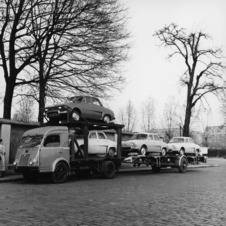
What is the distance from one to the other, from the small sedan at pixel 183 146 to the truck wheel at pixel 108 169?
7227mm

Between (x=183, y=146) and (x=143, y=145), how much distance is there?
193 inches

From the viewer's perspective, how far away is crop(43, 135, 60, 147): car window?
51.9 ft

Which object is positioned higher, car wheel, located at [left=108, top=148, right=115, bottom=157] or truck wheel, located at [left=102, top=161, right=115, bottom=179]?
car wheel, located at [left=108, top=148, right=115, bottom=157]

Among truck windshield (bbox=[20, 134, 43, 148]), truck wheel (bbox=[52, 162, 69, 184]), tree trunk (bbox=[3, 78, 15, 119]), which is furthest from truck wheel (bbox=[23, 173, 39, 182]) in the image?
tree trunk (bbox=[3, 78, 15, 119])

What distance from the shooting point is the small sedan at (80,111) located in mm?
17359

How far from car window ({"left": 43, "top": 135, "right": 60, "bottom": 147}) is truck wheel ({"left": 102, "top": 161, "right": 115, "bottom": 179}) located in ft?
9.36

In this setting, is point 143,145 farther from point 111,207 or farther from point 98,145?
point 111,207

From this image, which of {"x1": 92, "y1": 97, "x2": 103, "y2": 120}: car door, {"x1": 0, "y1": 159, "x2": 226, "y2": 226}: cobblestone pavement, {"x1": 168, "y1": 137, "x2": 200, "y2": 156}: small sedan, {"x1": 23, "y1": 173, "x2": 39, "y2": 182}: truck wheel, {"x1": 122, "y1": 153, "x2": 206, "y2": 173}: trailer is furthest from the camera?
{"x1": 168, "y1": 137, "x2": 200, "y2": 156}: small sedan

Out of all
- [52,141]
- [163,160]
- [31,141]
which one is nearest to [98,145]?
[52,141]

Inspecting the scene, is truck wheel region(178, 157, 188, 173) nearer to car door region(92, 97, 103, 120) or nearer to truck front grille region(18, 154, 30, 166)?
car door region(92, 97, 103, 120)

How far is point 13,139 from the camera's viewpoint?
19.7 m

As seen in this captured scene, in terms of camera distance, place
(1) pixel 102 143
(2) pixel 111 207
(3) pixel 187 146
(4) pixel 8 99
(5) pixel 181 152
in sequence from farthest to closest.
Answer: (3) pixel 187 146, (5) pixel 181 152, (4) pixel 8 99, (1) pixel 102 143, (2) pixel 111 207

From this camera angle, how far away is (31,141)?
15953 millimetres

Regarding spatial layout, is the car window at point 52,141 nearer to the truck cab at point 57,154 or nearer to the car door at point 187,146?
the truck cab at point 57,154
